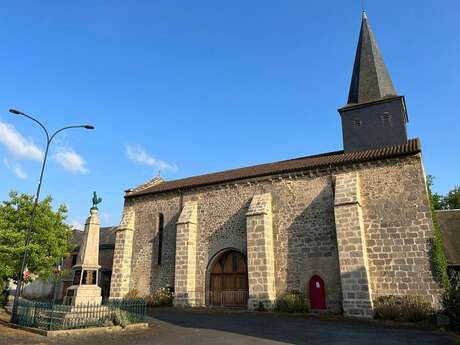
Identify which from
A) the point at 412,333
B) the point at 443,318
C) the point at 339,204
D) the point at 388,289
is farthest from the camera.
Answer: the point at 339,204

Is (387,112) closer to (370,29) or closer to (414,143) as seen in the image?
(414,143)

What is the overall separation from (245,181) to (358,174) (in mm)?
5920

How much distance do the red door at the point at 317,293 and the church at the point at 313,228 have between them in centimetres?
4

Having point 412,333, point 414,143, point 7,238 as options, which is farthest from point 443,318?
point 7,238

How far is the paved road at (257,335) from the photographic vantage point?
28.3ft

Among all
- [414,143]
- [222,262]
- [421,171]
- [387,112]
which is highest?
[387,112]

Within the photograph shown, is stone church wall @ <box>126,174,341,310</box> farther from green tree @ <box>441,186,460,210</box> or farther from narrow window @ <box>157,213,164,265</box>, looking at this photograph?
green tree @ <box>441,186,460,210</box>

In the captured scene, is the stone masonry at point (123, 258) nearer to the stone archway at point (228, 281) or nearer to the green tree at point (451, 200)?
the stone archway at point (228, 281)

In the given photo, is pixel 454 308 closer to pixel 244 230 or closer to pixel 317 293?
pixel 317 293

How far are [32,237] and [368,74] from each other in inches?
775

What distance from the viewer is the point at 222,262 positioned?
18672 mm

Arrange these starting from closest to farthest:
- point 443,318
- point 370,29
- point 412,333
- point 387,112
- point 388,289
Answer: point 412,333, point 443,318, point 388,289, point 387,112, point 370,29

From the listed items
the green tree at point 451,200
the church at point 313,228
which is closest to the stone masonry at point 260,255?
the church at point 313,228

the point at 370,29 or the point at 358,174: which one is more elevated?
the point at 370,29
